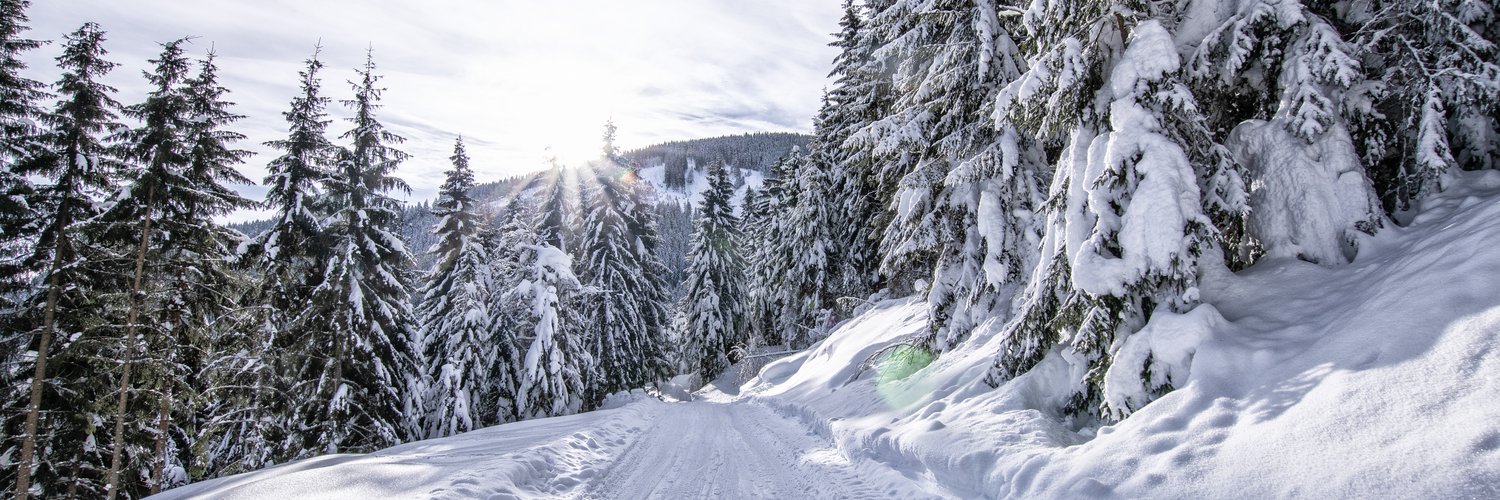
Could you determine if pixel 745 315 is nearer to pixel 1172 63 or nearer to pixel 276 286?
pixel 276 286

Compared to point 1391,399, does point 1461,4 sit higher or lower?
higher

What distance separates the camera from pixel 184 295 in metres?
13.7

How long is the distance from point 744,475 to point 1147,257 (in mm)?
5569

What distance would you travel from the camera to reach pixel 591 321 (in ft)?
93.4

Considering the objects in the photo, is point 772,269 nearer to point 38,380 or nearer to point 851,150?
point 851,150

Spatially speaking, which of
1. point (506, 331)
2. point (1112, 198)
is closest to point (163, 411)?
point (506, 331)

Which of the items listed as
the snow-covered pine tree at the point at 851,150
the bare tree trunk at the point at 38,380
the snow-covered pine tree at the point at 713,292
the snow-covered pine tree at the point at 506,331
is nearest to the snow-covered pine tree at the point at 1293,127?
the snow-covered pine tree at the point at 851,150

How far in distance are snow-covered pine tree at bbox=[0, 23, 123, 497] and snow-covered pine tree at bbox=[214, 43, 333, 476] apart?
2316 millimetres

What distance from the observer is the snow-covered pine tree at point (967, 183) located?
34.9 feet

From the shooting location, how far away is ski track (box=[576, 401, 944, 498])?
7.39 meters

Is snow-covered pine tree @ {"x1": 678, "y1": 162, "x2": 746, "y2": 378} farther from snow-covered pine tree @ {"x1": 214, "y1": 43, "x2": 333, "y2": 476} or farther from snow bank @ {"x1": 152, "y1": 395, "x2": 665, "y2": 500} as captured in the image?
snow bank @ {"x1": 152, "y1": 395, "x2": 665, "y2": 500}

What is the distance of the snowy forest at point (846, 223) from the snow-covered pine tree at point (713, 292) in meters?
8.86

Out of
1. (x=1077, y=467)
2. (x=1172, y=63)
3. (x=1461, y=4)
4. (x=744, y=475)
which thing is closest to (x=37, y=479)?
(x=744, y=475)

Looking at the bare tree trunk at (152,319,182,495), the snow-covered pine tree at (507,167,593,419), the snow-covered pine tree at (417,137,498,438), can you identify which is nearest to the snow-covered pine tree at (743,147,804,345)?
the snow-covered pine tree at (507,167,593,419)
